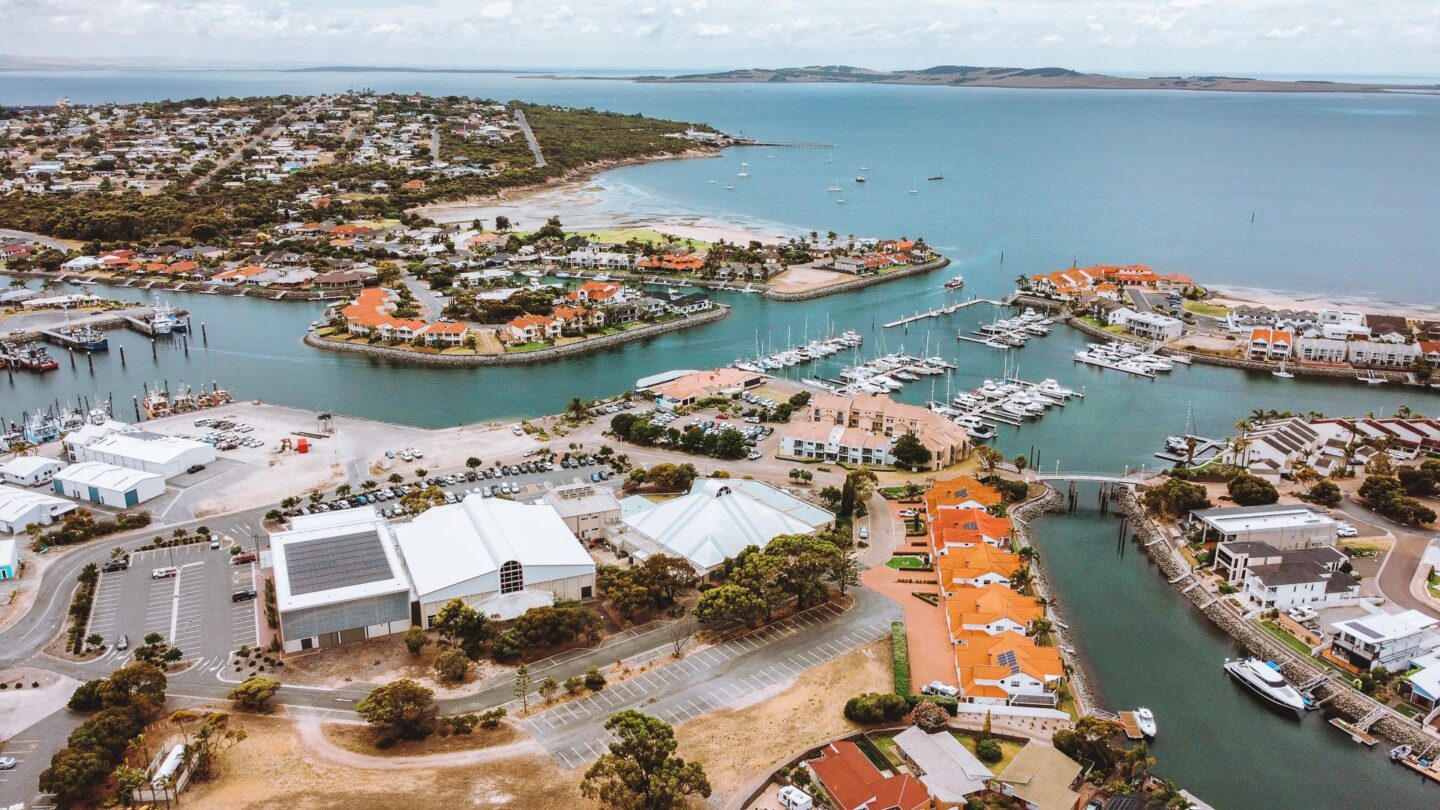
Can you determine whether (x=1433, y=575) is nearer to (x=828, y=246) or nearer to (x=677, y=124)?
(x=828, y=246)

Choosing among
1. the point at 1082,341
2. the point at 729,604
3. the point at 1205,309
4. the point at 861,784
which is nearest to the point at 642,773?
the point at 861,784

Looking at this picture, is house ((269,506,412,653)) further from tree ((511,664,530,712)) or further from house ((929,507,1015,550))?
house ((929,507,1015,550))

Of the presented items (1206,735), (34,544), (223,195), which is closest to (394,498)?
(34,544)

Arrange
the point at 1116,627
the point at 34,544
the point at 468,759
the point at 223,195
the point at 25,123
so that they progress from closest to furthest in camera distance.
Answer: the point at 468,759, the point at 1116,627, the point at 34,544, the point at 223,195, the point at 25,123

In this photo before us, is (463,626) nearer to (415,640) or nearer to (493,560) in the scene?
(415,640)

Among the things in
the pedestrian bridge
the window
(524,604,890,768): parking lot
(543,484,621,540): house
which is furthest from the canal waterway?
the window

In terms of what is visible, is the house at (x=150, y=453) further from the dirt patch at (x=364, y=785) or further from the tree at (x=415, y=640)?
the dirt patch at (x=364, y=785)
